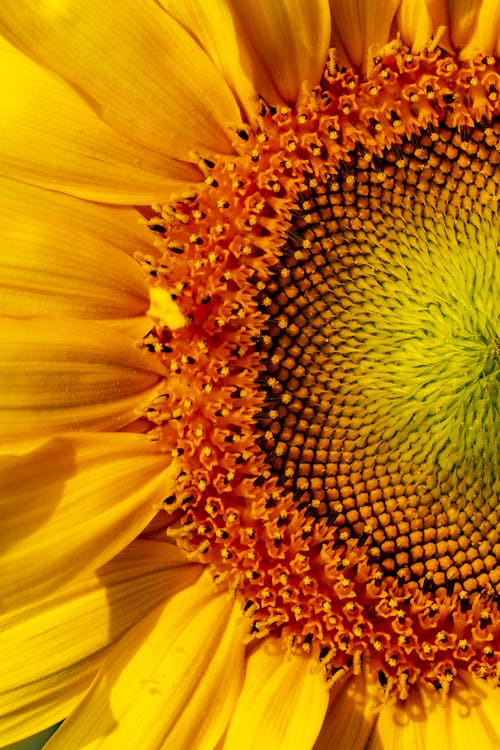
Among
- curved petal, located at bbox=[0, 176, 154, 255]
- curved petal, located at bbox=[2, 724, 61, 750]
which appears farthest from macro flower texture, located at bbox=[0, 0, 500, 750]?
curved petal, located at bbox=[2, 724, 61, 750]

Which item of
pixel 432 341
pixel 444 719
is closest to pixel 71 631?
pixel 444 719

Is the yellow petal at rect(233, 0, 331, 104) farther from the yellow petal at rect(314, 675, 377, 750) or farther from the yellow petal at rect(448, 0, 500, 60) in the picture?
the yellow petal at rect(314, 675, 377, 750)

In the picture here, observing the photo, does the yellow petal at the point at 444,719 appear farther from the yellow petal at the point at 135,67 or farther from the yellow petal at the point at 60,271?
the yellow petal at the point at 135,67

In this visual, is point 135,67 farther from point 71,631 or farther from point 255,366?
point 71,631

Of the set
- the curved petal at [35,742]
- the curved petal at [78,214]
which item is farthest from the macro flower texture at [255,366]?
the curved petal at [35,742]

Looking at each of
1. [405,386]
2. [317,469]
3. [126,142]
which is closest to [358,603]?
[317,469]
